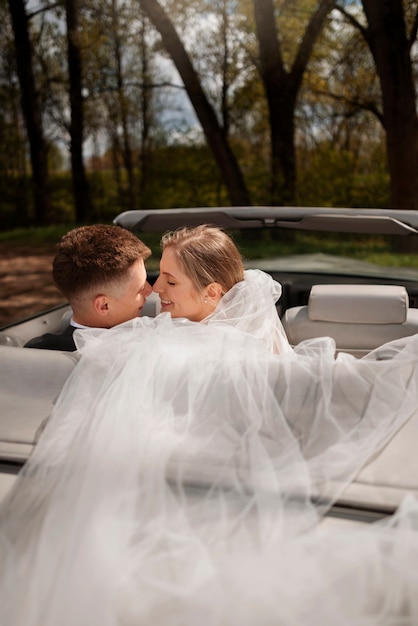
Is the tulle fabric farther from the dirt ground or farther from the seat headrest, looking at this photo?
the dirt ground

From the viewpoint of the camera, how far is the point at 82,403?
6.60 feet

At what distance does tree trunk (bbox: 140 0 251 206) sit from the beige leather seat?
9986 millimetres

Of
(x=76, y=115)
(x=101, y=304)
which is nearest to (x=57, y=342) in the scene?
(x=101, y=304)

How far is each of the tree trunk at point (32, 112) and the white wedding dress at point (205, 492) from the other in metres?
13.4

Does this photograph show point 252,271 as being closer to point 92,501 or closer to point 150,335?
point 150,335

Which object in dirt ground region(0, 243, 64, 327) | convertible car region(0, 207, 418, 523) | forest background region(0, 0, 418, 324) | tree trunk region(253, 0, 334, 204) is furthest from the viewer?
forest background region(0, 0, 418, 324)

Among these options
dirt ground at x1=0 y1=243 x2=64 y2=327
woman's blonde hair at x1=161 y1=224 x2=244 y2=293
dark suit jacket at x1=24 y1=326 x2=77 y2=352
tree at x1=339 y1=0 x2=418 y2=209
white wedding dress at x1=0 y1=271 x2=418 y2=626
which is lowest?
dirt ground at x1=0 y1=243 x2=64 y2=327

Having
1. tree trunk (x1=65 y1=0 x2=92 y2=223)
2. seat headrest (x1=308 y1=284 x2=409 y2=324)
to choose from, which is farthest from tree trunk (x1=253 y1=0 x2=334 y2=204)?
seat headrest (x1=308 y1=284 x2=409 y2=324)

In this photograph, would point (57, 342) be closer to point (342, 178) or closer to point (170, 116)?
point (342, 178)

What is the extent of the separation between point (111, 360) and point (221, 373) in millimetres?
338

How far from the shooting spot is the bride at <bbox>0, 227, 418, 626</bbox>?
1.58 m

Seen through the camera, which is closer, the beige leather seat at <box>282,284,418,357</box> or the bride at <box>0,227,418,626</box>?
the bride at <box>0,227,418,626</box>

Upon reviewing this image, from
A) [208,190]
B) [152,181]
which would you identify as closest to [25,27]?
[152,181]

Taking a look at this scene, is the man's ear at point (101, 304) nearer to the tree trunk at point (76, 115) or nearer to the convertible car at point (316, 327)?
the convertible car at point (316, 327)
